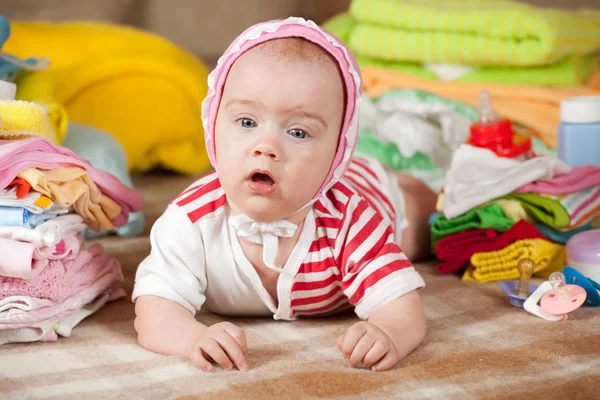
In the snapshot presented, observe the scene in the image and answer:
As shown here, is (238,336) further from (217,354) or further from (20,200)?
(20,200)

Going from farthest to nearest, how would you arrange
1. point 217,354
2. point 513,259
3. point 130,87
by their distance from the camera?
point 130,87 → point 513,259 → point 217,354

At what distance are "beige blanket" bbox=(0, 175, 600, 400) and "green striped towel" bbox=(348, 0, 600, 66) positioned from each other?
2.50ft

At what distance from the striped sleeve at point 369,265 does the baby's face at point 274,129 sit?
9cm

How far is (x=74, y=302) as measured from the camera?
3.89 ft

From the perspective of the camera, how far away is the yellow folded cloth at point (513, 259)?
1.37m

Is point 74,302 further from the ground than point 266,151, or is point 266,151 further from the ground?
point 266,151

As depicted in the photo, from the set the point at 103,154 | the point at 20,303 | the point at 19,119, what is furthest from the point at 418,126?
the point at 20,303

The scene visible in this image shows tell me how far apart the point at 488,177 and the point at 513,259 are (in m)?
0.15

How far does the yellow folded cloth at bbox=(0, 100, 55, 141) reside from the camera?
1223 mm

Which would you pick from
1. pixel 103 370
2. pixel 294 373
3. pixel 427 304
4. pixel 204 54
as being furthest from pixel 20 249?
pixel 204 54

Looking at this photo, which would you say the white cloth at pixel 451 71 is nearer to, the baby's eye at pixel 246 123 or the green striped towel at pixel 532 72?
the green striped towel at pixel 532 72

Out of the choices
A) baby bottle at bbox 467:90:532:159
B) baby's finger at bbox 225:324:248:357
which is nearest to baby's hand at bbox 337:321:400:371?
baby's finger at bbox 225:324:248:357

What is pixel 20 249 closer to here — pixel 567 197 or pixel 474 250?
pixel 474 250

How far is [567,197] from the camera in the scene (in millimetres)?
1408
